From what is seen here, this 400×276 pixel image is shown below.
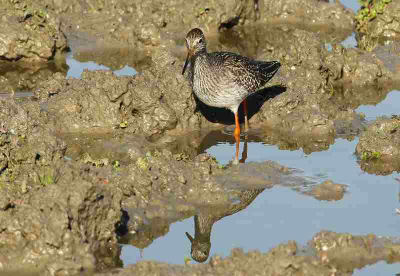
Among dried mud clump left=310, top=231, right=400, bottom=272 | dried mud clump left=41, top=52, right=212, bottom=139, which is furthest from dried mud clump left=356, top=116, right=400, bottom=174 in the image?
dried mud clump left=41, top=52, right=212, bottom=139

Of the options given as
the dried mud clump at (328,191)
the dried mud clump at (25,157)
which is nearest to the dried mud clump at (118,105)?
the dried mud clump at (25,157)

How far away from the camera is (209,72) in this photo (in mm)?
13641

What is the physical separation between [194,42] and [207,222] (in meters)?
3.75

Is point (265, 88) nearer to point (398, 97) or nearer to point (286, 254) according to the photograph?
point (398, 97)

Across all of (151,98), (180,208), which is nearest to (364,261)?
(180,208)

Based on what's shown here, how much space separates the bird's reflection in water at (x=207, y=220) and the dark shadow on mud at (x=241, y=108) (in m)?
3.22

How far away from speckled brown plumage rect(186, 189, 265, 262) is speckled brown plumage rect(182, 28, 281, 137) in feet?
7.71

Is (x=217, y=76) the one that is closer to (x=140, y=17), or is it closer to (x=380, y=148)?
(x=380, y=148)

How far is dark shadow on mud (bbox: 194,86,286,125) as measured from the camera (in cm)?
1495

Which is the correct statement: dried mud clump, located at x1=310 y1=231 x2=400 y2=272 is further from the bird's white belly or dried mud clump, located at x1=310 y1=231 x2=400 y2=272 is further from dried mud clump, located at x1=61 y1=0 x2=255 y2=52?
dried mud clump, located at x1=61 y1=0 x2=255 y2=52

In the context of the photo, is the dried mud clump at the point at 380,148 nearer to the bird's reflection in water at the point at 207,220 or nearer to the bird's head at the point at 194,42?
the bird's reflection in water at the point at 207,220

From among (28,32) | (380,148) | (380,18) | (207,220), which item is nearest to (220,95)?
(380,148)

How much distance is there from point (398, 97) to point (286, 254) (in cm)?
784

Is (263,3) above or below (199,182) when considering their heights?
above
